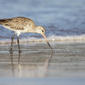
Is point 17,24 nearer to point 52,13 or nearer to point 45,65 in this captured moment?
point 45,65

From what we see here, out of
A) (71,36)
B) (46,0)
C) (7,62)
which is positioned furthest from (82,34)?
(7,62)

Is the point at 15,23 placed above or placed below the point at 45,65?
above

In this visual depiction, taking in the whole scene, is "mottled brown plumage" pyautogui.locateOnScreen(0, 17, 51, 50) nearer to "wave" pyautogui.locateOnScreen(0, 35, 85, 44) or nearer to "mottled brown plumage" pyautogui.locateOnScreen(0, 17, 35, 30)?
"mottled brown plumage" pyautogui.locateOnScreen(0, 17, 35, 30)

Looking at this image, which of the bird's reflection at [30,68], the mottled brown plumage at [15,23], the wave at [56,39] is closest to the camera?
the bird's reflection at [30,68]

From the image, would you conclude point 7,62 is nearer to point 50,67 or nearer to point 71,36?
point 50,67

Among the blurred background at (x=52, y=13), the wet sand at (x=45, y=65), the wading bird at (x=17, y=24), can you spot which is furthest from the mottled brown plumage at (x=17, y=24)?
the wet sand at (x=45, y=65)

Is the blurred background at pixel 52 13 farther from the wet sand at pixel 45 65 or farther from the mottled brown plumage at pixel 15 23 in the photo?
the wet sand at pixel 45 65

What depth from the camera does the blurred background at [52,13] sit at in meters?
15.0

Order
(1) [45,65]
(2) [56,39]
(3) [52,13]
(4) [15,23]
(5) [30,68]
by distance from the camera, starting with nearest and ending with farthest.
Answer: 1. (5) [30,68]
2. (1) [45,65]
3. (4) [15,23]
4. (2) [56,39]
5. (3) [52,13]

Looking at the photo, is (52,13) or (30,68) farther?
(52,13)

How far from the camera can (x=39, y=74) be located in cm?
639

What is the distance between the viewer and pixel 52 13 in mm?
17453

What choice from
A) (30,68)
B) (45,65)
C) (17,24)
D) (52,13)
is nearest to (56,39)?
(17,24)

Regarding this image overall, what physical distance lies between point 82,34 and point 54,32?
1082 mm
